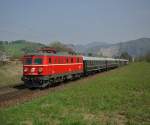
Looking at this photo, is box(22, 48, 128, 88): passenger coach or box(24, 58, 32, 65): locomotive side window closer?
box(22, 48, 128, 88): passenger coach

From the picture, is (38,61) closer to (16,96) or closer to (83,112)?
(16,96)

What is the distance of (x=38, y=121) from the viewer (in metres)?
12.1

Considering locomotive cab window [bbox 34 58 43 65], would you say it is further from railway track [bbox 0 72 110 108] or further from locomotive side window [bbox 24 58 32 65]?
railway track [bbox 0 72 110 108]

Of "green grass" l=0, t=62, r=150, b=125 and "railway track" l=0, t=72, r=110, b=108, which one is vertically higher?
"green grass" l=0, t=62, r=150, b=125

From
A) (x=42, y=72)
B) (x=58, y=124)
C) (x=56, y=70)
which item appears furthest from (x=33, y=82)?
(x=58, y=124)

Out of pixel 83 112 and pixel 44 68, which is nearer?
pixel 83 112

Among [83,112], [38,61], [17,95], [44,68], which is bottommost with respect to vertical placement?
[17,95]

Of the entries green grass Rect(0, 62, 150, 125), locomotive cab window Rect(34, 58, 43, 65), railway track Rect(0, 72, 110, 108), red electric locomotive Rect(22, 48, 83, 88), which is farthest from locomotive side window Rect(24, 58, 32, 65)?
green grass Rect(0, 62, 150, 125)

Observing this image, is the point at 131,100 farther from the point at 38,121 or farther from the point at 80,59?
the point at 80,59

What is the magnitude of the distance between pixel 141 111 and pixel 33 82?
1415 cm

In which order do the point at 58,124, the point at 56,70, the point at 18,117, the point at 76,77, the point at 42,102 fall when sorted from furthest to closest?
1. the point at 76,77
2. the point at 56,70
3. the point at 42,102
4. the point at 18,117
5. the point at 58,124

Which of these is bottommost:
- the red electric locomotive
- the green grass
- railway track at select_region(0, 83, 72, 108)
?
railway track at select_region(0, 83, 72, 108)

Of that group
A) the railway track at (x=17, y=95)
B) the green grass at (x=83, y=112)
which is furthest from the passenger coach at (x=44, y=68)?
the green grass at (x=83, y=112)

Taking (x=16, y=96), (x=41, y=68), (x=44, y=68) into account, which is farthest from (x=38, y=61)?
(x=16, y=96)
